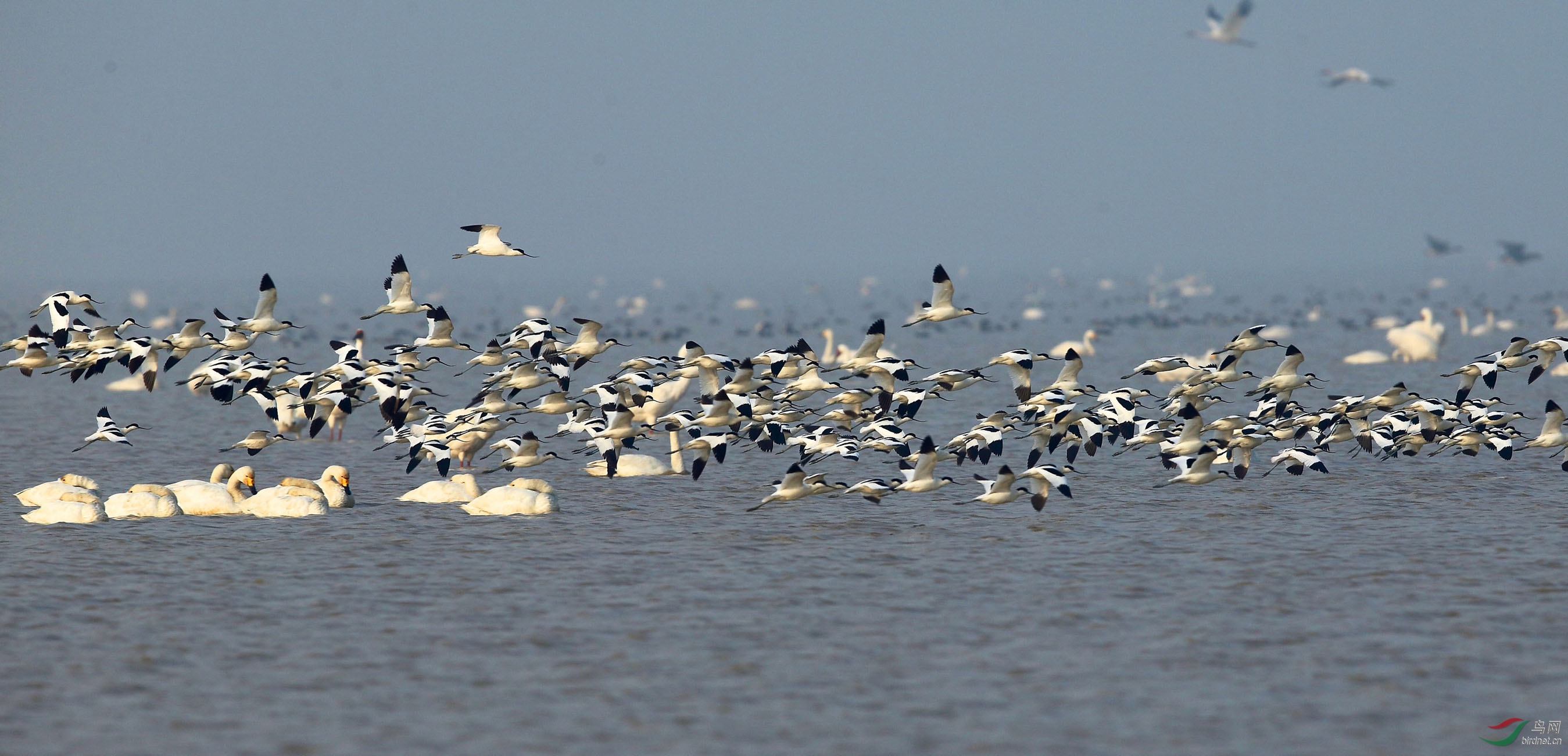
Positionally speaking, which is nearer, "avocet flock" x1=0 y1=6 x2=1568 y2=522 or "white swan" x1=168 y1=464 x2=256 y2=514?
"white swan" x1=168 y1=464 x2=256 y2=514

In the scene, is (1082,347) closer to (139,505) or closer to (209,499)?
(209,499)

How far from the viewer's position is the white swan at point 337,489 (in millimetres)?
27281

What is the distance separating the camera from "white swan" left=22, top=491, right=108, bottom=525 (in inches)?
1000

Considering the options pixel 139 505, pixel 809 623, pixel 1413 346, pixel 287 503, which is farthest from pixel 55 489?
pixel 1413 346

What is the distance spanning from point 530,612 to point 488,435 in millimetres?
12582

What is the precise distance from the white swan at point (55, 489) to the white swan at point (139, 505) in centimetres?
91

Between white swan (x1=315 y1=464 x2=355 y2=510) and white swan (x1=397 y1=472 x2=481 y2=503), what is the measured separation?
106cm

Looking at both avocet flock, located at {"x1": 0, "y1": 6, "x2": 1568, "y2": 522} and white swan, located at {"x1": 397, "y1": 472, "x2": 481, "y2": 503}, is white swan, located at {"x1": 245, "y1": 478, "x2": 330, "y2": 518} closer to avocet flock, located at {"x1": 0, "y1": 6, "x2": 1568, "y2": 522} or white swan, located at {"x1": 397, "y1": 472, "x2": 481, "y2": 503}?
avocet flock, located at {"x1": 0, "y1": 6, "x2": 1568, "y2": 522}

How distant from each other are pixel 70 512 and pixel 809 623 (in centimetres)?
1278

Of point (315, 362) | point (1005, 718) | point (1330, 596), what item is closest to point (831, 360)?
point (315, 362)

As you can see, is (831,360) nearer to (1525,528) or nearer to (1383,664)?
(1525,528)

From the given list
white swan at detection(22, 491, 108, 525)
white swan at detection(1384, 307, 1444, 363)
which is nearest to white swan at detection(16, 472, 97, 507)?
white swan at detection(22, 491, 108, 525)

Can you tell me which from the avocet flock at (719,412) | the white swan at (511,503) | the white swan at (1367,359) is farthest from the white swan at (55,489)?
the white swan at (1367,359)

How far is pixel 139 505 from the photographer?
25.8 meters
